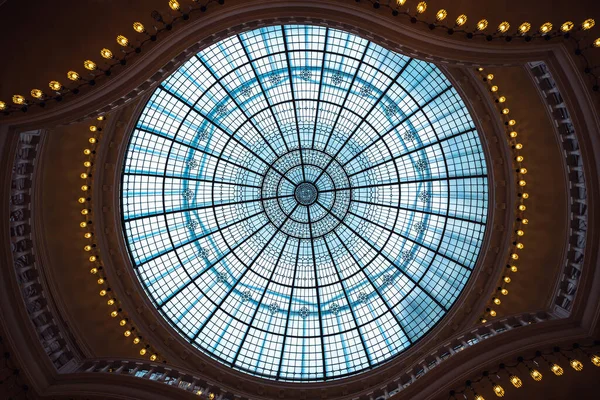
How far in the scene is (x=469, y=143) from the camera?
1844cm

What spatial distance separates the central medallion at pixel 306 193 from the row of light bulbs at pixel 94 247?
11217mm

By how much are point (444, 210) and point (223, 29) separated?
15.1m

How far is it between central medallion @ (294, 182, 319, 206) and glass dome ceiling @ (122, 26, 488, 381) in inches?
→ 4.9

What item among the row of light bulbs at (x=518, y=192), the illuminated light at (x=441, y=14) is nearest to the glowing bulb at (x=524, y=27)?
the illuminated light at (x=441, y=14)

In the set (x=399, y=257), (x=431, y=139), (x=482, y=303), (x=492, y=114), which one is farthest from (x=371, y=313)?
(x=492, y=114)

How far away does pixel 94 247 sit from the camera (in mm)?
17234

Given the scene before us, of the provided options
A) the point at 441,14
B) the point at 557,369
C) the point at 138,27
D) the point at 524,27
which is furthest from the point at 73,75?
the point at 557,369

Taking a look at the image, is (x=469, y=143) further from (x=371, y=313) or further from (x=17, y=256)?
(x=17, y=256)

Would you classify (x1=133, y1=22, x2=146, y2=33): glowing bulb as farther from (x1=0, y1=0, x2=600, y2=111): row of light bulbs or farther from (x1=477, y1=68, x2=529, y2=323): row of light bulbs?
(x1=477, y1=68, x2=529, y2=323): row of light bulbs

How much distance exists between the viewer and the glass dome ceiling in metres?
18.9

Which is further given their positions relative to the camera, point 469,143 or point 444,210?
point 444,210

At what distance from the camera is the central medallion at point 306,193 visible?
22.8 meters

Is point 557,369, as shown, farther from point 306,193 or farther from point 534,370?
point 306,193

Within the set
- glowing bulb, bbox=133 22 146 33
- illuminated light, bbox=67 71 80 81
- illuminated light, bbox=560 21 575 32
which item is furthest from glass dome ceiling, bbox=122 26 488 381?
glowing bulb, bbox=133 22 146 33
